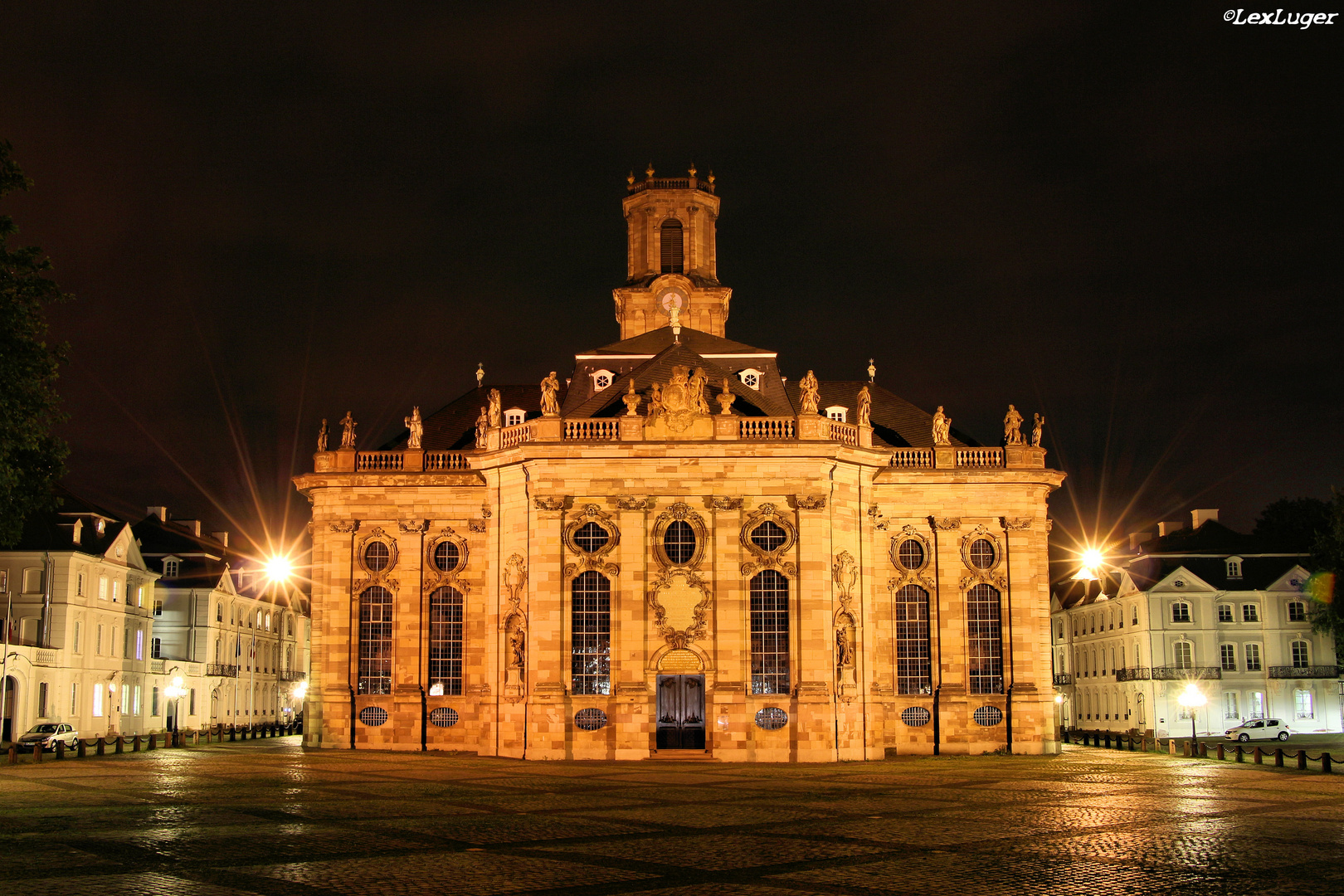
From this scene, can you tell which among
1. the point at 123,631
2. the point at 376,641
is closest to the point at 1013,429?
the point at 376,641

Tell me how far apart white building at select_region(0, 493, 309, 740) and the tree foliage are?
99.0 ft

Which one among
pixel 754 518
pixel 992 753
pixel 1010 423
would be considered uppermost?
pixel 1010 423

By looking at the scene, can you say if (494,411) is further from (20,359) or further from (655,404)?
(20,359)

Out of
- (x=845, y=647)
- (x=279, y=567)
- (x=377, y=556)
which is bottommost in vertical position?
(x=845, y=647)

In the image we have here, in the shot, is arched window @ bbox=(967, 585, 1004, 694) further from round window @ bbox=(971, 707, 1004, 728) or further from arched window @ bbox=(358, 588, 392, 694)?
arched window @ bbox=(358, 588, 392, 694)

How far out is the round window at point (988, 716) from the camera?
5431cm

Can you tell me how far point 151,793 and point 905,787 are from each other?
60.4ft

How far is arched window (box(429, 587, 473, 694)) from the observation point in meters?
54.8

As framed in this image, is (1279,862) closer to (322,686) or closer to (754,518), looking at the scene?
(754,518)

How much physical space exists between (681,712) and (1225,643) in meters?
40.3

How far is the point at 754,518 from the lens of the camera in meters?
49.0

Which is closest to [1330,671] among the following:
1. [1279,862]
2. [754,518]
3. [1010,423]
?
[1010,423]

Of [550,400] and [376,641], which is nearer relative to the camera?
[550,400]

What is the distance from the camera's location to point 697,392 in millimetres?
49438
